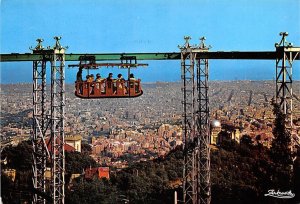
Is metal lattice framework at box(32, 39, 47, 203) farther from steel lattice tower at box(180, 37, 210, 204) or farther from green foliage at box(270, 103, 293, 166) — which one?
green foliage at box(270, 103, 293, 166)

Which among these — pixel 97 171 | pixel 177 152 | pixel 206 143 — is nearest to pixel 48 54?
pixel 206 143

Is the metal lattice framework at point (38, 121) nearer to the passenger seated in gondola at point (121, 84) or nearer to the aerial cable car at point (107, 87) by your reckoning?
the aerial cable car at point (107, 87)

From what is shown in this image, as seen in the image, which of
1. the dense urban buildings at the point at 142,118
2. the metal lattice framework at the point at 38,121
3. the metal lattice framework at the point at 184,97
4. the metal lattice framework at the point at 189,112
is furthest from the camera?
the dense urban buildings at the point at 142,118

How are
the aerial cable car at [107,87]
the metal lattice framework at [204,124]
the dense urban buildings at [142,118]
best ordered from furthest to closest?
the dense urban buildings at [142,118]
the metal lattice framework at [204,124]
the aerial cable car at [107,87]

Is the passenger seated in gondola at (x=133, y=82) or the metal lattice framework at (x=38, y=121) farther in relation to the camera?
the metal lattice framework at (x=38, y=121)

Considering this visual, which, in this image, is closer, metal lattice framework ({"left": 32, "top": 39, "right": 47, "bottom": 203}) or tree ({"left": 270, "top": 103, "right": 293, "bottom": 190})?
tree ({"left": 270, "top": 103, "right": 293, "bottom": 190})

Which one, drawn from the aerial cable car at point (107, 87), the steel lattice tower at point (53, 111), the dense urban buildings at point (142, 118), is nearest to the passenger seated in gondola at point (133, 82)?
the aerial cable car at point (107, 87)

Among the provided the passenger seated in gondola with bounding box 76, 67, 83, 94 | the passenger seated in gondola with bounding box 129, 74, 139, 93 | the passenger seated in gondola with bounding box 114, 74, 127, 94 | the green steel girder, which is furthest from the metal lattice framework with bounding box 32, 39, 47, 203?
the passenger seated in gondola with bounding box 129, 74, 139, 93
